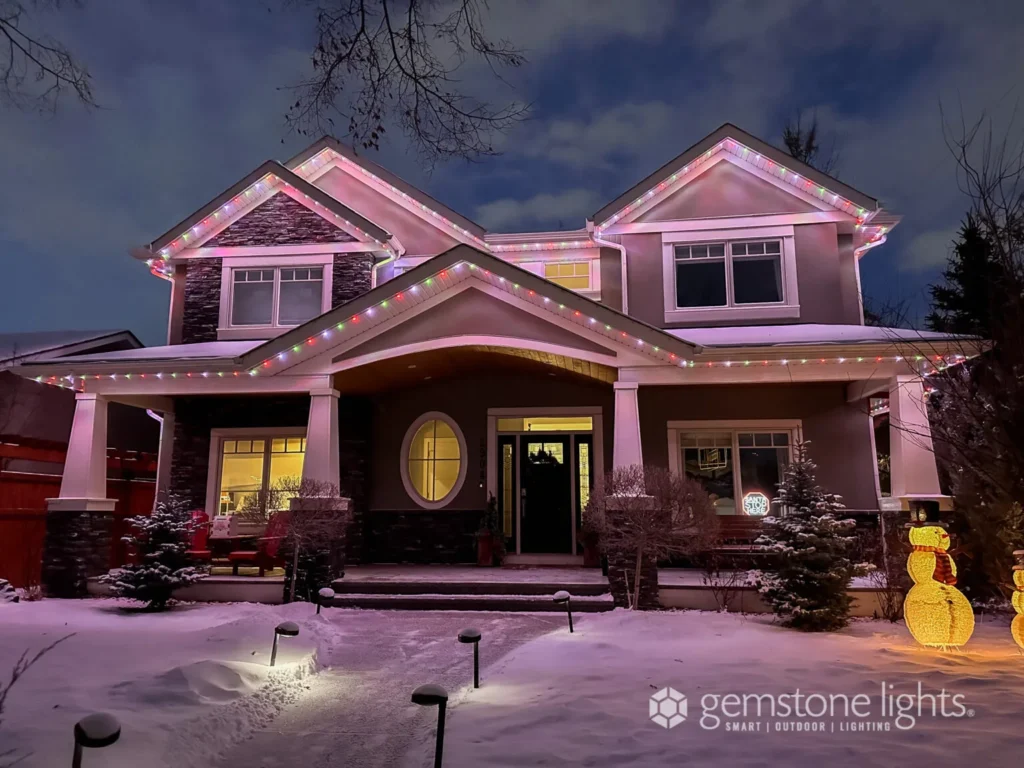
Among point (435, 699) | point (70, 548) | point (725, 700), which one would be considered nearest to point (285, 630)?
point (435, 699)

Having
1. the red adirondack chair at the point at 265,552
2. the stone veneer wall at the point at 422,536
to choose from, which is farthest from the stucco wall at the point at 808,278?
the red adirondack chair at the point at 265,552

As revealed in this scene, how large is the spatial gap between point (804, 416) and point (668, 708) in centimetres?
810

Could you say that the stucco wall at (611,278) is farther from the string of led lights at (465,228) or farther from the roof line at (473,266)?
the roof line at (473,266)

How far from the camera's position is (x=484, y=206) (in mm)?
73000

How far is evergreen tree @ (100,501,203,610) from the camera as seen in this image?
355 inches

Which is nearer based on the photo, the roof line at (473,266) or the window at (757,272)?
the roof line at (473,266)

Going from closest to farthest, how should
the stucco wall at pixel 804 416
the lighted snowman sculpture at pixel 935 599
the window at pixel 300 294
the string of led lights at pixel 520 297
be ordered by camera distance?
1. the lighted snowman sculpture at pixel 935 599
2. the string of led lights at pixel 520 297
3. the stucco wall at pixel 804 416
4. the window at pixel 300 294

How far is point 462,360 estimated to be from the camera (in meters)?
11.1

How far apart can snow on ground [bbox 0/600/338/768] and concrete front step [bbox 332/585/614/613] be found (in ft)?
3.02

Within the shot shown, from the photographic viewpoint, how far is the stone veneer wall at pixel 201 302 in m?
13.0

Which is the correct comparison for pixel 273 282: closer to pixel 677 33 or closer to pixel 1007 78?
pixel 677 33

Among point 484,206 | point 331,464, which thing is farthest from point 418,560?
point 484,206

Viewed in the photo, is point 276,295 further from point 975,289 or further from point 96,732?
point 975,289

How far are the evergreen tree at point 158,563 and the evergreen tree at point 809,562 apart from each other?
24.0 feet
